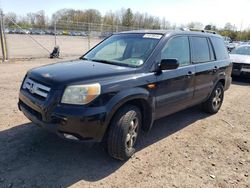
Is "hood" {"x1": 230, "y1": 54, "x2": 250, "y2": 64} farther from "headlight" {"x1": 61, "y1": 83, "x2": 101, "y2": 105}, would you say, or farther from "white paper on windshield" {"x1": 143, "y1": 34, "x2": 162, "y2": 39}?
"headlight" {"x1": 61, "y1": 83, "x2": 101, "y2": 105}

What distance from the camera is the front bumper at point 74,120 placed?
3055 mm

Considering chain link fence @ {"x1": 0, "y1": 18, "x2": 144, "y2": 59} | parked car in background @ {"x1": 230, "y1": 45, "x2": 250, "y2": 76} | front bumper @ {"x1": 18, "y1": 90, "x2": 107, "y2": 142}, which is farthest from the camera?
chain link fence @ {"x1": 0, "y1": 18, "x2": 144, "y2": 59}

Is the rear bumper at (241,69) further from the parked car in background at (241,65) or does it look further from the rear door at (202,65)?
the rear door at (202,65)

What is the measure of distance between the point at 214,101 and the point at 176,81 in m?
2.07

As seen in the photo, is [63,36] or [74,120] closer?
[74,120]

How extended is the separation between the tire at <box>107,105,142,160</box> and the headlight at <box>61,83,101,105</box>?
492mm

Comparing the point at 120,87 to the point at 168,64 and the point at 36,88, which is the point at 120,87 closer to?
the point at 168,64

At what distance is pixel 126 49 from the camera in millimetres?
4422

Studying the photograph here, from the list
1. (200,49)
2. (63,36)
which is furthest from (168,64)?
(63,36)

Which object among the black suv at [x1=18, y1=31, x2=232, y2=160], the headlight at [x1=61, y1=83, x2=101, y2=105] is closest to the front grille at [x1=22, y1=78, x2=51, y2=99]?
the black suv at [x1=18, y1=31, x2=232, y2=160]

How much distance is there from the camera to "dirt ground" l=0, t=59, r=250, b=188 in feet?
10.5

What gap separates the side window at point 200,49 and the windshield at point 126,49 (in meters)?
1.04

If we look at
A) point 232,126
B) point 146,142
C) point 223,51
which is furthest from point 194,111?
point 146,142

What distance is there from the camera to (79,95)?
3.12 meters
